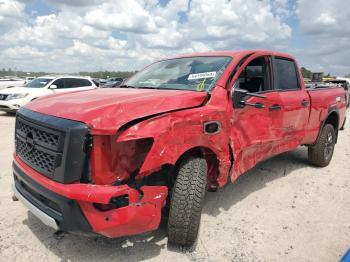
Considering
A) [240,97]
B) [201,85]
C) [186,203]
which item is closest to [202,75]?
[201,85]

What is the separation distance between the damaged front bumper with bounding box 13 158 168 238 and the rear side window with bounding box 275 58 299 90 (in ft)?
8.88

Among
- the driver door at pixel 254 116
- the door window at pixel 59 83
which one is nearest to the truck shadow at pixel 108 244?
the driver door at pixel 254 116

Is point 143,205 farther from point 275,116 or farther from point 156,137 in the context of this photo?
point 275,116

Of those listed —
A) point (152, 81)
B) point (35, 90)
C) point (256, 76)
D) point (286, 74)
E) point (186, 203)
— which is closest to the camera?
point (186, 203)

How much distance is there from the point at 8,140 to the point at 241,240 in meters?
6.48

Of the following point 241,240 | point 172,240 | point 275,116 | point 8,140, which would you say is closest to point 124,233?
point 172,240

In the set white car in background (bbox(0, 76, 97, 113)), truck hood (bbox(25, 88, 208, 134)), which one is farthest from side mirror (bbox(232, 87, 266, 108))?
white car in background (bbox(0, 76, 97, 113))

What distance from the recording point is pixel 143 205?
2660mm

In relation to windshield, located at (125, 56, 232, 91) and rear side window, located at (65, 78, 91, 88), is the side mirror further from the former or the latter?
rear side window, located at (65, 78, 91, 88)

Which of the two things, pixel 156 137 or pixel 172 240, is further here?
pixel 172 240

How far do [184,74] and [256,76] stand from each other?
1.01 m

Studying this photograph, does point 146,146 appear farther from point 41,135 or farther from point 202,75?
point 202,75

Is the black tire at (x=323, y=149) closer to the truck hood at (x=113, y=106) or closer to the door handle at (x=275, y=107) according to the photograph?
the door handle at (x=275, y=107)

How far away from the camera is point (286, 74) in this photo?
4.84 metres
